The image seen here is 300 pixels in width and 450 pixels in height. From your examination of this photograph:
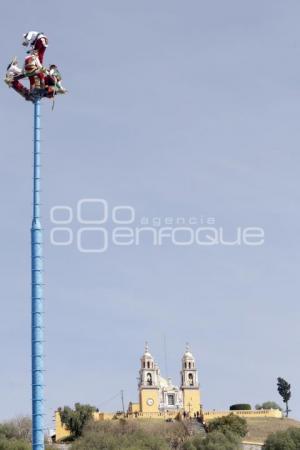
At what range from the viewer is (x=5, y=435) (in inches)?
4237

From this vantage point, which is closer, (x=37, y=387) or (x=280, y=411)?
(x=37, y=387)

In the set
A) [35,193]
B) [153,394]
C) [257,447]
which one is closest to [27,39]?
[35,193]

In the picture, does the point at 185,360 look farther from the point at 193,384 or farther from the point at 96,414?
the point at 96,414

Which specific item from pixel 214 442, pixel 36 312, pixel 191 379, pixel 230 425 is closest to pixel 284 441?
pixel 214 442

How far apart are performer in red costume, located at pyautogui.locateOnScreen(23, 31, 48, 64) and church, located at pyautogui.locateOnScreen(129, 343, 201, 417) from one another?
269 ft

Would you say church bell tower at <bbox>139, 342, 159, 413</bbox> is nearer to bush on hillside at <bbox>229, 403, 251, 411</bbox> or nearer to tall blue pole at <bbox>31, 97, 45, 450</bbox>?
bush on hillside at <bbox>229, 403, 251, 411</bbox>

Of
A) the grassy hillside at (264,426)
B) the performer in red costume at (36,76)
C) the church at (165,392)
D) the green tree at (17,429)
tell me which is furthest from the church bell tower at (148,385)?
the performer in red costume at (36,76)

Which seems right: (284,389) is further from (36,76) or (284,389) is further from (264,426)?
(36,76)

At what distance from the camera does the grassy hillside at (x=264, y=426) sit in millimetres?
120938

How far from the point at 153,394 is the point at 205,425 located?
13.0 metres

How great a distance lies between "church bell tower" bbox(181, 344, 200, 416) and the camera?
13662 centimetres

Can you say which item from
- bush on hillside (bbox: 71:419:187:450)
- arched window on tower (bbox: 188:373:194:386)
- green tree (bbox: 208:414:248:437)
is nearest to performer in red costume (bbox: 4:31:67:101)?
bush on hillside (bbox: 71:419:187:450)

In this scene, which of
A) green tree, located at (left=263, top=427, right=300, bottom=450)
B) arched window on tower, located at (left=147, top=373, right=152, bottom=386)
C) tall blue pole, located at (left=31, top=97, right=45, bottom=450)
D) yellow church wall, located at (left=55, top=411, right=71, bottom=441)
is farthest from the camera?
arched window on tower, located at (left=147, top=373, right=152, bottom=386)

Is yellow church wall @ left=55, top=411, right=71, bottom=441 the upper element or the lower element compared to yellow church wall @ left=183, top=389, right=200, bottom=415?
lower
